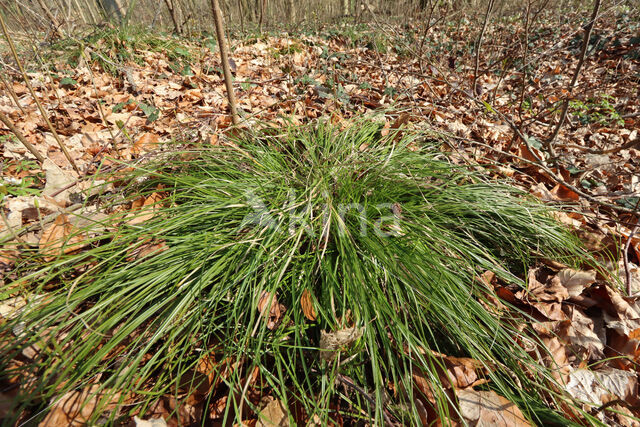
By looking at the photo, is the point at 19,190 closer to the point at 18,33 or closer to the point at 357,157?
the point at 357,157

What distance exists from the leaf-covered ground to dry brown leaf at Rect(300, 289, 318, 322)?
1 centimetres

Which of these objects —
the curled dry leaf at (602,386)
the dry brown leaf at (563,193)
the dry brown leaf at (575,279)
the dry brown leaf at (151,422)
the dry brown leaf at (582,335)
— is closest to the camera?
the dry brown leaf at (151,422)

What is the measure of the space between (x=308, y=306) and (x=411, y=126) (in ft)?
4.95

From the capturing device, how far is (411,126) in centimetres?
199

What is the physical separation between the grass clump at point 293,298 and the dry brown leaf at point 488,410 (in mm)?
36

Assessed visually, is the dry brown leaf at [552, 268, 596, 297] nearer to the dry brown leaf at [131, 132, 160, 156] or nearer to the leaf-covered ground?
the leaf-covered ground

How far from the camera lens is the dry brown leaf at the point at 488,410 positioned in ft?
2.93

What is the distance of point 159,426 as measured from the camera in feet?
2.83

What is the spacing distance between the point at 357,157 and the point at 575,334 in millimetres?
1311

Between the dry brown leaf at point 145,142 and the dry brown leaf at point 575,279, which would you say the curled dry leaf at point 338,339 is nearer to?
the dry brown leaf at point 575,279

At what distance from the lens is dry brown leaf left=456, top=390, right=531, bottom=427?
893 mm

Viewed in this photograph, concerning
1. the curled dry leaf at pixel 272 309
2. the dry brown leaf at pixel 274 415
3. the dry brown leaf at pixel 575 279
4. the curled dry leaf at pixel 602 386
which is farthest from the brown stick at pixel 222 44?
the curled dry leaf at pixel 602 386

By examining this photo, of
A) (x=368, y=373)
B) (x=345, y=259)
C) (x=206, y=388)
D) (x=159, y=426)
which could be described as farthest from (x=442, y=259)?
(x=159, y=426)

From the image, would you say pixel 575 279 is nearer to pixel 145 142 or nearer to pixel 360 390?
pixel 360 390
